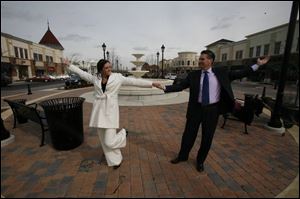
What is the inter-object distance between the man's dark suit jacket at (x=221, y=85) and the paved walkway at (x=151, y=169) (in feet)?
3.58

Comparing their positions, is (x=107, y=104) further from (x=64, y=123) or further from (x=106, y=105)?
(x=64, y=123)

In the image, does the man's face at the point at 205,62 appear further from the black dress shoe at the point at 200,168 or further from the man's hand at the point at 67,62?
the man's hand at the point at 67,62

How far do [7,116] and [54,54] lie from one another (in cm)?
4895

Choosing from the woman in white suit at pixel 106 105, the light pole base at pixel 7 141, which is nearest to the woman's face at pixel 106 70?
the woman in white suit at pixel 106 105

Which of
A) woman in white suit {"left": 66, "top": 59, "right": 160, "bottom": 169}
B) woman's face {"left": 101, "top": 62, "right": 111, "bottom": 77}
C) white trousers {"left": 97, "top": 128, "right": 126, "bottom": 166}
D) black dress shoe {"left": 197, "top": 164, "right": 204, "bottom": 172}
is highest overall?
woman's face {"left": 101, "top": 62, "right": 111, "bottom": 77}

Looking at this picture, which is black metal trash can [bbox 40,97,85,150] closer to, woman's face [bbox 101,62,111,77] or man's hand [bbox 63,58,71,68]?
man's hand [bbox 63,58,71,68]

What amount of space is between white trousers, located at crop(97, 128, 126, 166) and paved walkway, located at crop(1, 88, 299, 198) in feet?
0.61

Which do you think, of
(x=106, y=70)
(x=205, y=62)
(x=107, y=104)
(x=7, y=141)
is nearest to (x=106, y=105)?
(x=107, y=104)

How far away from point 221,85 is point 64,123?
10.2ft

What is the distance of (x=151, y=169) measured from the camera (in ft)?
10.3

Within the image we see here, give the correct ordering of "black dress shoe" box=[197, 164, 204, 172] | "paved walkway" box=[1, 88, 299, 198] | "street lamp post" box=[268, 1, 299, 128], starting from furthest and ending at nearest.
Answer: "street lamp post" box=[268, 1, 299, 128]
"black dress shoe" box=[197, 164, 204, 172]
"paved walkway" box=[1, 88, 299, 198]

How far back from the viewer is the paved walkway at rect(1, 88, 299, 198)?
8.47 feet

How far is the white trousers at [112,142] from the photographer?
2.89 meters

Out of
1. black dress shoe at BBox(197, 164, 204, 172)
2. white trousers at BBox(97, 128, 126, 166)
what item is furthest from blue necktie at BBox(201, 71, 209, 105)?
white trousers at BBox(97, 128, 126, 166)
